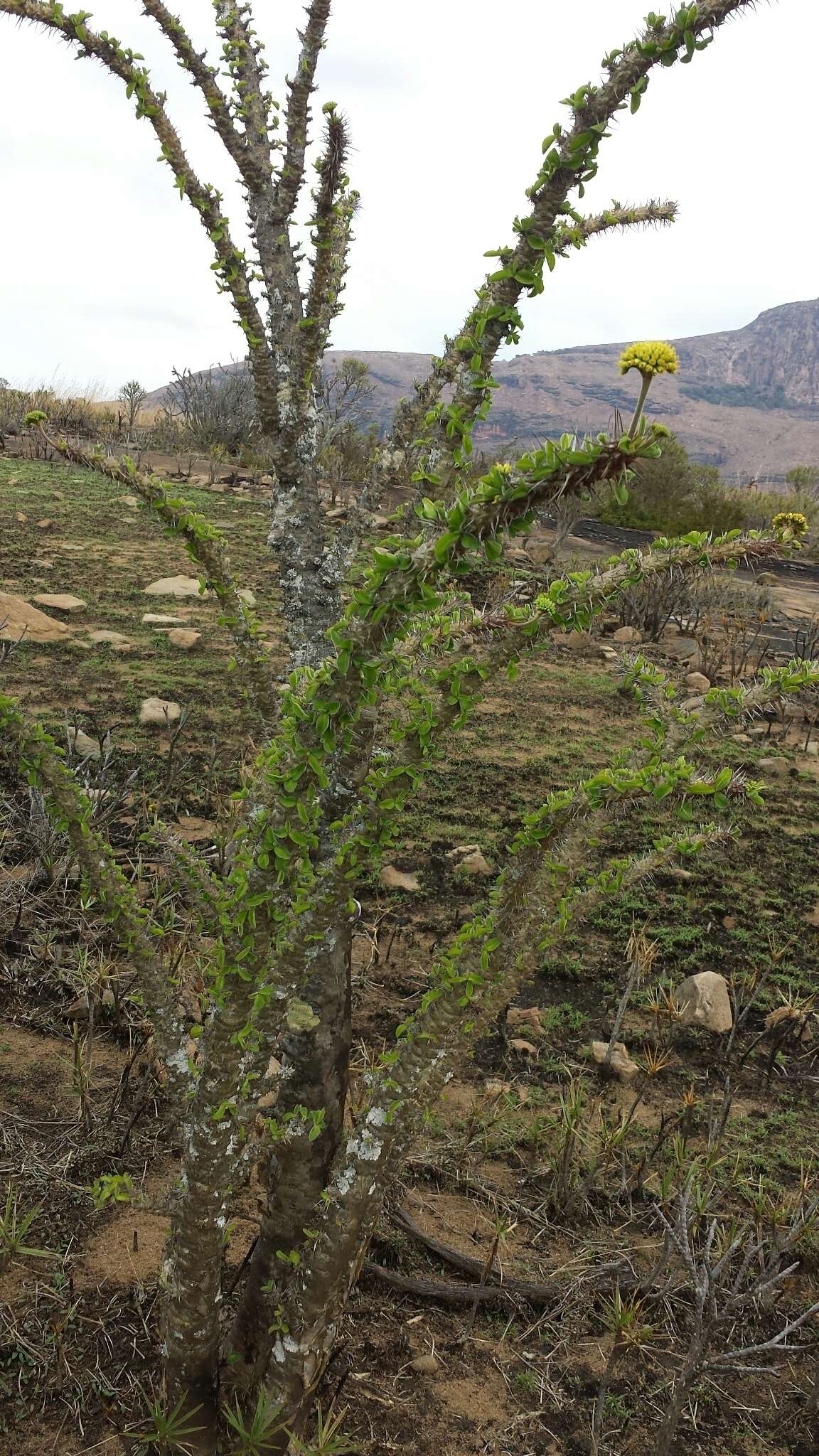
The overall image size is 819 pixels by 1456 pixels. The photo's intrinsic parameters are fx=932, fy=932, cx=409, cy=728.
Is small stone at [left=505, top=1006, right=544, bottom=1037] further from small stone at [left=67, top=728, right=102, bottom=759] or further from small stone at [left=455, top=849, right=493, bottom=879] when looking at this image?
small stone at [left=67, top=728, right=102, bottom=759]

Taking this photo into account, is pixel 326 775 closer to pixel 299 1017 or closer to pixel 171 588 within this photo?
pixel 299 1017

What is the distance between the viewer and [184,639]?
230 inches

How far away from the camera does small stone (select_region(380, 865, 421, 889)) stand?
12.1ft

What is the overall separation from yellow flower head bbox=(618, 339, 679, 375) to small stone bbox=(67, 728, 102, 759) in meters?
5.31

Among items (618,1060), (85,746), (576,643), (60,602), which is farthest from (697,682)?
(60,602)

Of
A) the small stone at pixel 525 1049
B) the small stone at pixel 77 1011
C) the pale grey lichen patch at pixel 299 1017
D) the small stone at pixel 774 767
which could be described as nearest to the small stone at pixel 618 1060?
the small stone at pixel 525 1049

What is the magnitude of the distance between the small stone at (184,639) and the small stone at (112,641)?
10.8 inches

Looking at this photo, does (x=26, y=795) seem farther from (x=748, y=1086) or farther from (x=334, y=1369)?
(x=748, y=1086)

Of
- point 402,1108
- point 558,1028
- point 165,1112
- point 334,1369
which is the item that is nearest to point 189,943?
point 165,1112

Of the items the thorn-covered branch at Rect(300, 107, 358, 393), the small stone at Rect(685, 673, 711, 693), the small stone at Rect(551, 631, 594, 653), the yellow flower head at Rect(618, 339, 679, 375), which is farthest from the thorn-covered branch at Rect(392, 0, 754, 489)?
the yellow flower head at Rect(618, 339, 679, 375)

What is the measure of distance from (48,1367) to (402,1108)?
0.85 metres

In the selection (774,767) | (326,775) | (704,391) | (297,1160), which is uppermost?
(704,391)

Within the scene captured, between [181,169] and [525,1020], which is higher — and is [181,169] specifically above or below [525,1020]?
above

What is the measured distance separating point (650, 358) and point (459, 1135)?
6.70 metres
